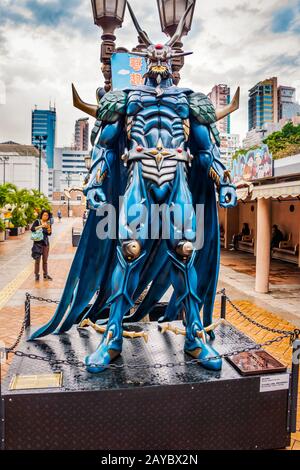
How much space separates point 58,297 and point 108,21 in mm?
5123

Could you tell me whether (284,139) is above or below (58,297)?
above

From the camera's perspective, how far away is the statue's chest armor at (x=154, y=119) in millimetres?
3291

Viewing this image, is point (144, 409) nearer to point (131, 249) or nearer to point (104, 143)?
point (131, 249)

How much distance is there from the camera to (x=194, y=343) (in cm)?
334

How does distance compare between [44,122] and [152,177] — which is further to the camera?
[44,122]

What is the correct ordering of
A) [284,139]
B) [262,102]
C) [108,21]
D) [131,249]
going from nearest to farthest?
[131,249], [108,21], [284,139], [262,102]

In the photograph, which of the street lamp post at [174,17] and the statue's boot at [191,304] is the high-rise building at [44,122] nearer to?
the street lamp post at [174,17]

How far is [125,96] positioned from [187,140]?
2.18ft

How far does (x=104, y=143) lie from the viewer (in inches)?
136

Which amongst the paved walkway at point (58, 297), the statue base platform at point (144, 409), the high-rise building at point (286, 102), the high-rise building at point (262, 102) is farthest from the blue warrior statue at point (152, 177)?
the high-rise building at point (262, 102)

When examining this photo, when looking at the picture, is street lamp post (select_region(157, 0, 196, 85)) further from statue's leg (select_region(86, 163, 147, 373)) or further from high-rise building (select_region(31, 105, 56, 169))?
high-rise building (select_region(31, 105, 56, 169))

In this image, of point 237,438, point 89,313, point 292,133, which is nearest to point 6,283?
point 89,313

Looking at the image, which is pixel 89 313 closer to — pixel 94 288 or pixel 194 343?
pixel 94 288

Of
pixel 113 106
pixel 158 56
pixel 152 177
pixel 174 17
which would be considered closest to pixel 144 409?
pixel 152 177
